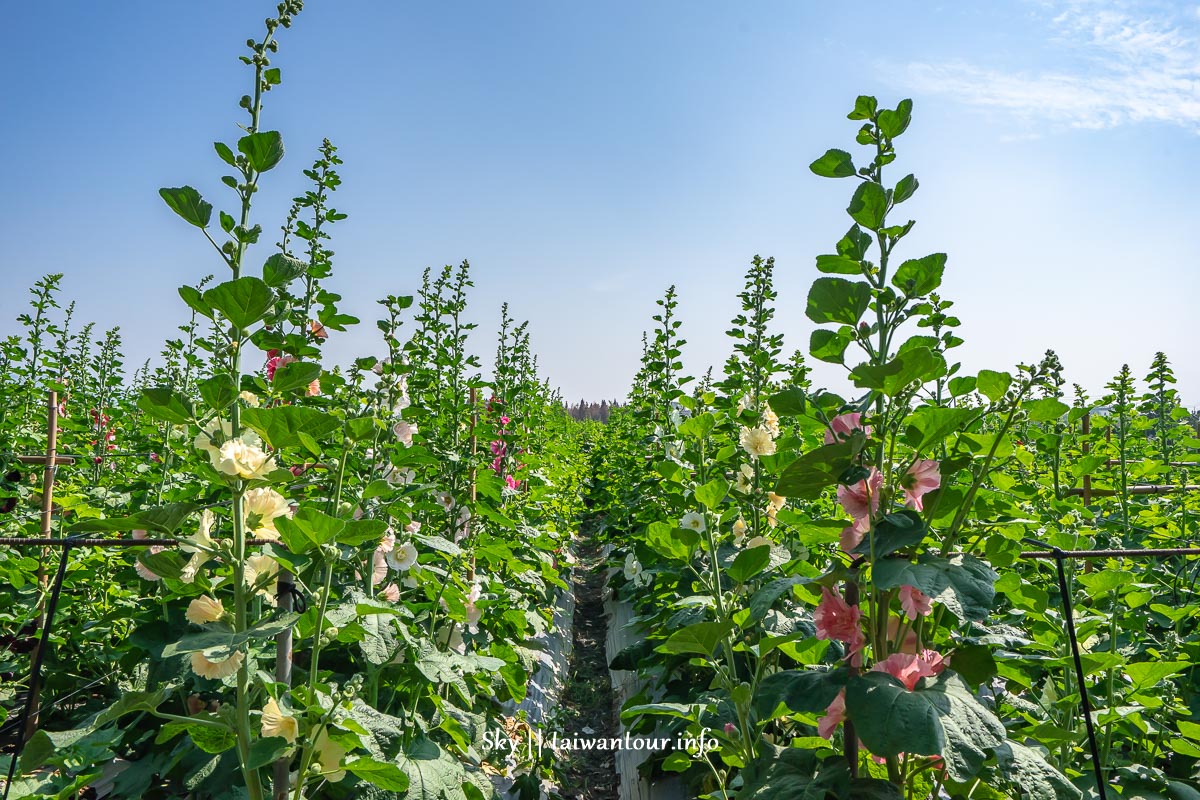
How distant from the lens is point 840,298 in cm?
146

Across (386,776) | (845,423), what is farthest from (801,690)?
(386,776)

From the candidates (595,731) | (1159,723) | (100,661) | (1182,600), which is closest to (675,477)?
→ (1159,723)

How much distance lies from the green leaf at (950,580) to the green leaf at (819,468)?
0.20 meters

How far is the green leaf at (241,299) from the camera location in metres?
1.29

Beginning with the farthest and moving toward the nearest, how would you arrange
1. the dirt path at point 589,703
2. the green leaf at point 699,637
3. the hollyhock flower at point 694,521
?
the dirt path at point 589,703
the hollyhock flower at point 694,521
the green leaf at point 699,637

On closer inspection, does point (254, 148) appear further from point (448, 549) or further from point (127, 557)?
point (127, 557)

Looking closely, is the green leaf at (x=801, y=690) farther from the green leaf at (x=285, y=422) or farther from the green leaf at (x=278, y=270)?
the green leaf at (x=278, y=270)

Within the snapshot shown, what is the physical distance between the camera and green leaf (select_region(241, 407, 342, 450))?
1375 millimetres

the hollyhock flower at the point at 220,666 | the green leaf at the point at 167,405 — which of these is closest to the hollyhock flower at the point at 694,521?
the hollyhock flower at the point at 220,666

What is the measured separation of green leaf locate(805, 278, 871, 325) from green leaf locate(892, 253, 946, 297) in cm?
8

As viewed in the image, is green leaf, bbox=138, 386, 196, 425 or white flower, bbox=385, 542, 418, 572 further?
white flower, bbox=385, 542, 418, 572

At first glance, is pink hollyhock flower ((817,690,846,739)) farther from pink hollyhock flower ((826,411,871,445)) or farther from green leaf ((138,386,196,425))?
green leaf ((138,386,196,425))

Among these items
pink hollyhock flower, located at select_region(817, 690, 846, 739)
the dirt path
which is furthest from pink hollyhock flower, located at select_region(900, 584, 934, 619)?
the dirt path

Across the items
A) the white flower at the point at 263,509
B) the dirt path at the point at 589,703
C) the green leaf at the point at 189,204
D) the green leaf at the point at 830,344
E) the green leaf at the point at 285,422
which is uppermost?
the green leaf at the point at 189,204
